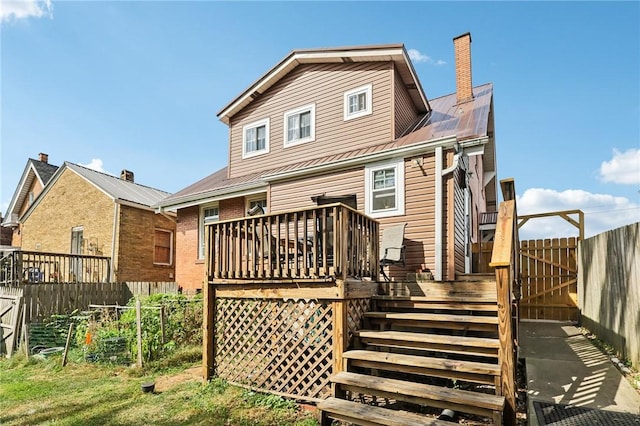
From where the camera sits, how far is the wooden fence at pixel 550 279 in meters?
9.98

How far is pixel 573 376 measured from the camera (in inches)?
202

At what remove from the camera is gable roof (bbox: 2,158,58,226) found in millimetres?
21244

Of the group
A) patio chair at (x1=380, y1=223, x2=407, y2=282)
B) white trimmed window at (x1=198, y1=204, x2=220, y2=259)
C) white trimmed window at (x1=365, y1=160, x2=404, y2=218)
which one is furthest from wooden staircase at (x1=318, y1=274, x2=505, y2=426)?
white trimmed window at (x1=198, y1=204, x2=220, y2=259)

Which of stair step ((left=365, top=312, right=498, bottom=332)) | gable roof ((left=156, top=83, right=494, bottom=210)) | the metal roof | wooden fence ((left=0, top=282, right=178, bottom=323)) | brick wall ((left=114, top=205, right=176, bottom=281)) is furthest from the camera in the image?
the metal roof

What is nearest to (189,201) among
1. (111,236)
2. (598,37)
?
(111,236)

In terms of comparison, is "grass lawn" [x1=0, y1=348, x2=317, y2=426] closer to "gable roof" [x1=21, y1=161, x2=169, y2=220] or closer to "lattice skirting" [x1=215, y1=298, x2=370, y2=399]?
"lattice skirting" [x1=215, y1=298, x2=370, y2=399]

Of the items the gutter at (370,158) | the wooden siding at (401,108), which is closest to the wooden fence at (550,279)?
the wooden siding at (401,108)

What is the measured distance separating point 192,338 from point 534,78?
34.9ft

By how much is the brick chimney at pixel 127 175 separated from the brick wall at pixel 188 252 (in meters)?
9.20

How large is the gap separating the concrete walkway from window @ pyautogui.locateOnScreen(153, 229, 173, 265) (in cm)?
1422

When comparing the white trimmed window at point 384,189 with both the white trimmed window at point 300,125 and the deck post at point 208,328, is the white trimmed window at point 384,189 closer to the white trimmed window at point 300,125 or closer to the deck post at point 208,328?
the white trimmed window at point 300,125

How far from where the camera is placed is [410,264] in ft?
24.6

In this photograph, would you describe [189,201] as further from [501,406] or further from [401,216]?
[501,406]

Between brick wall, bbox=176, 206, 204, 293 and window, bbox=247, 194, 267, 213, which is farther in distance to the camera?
brick wall, bbox=176, 206, 204, 293
